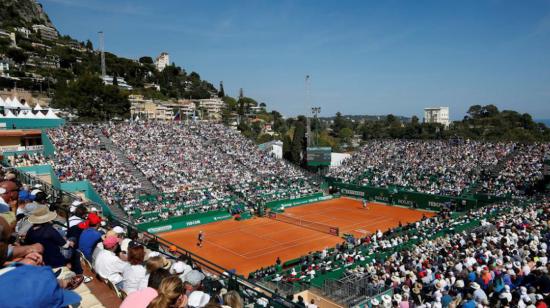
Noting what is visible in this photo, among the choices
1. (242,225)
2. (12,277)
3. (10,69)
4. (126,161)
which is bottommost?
(242,225)

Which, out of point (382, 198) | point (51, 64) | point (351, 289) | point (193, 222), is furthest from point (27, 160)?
point (51, 64)

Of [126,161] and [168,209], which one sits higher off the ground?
[126,161]

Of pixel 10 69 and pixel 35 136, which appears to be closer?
pixel 35 136

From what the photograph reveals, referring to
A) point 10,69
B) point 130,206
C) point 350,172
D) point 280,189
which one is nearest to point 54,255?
point 130,206

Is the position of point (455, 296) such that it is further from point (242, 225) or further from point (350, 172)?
point (350, 172)

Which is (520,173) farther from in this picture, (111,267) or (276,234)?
(111,267)

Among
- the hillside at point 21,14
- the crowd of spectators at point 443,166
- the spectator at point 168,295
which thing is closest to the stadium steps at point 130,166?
the crowd of spectators at point 443,166
